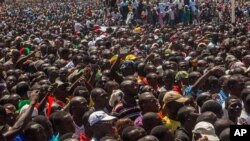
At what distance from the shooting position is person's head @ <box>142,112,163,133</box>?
206 inches

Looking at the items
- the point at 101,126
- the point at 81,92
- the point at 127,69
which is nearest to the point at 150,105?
the point at 101,126

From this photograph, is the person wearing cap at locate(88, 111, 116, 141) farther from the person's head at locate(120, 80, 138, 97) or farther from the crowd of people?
the person's head at locate(120, 80, 138, 97)

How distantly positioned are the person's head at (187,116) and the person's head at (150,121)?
1.00 ft

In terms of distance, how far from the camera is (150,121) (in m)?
5.25

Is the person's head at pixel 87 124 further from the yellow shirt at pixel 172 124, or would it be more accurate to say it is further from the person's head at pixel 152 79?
the person's head at pixel 152 79

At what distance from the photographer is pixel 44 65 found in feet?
31.2

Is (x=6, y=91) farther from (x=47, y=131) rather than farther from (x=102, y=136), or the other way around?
(x=102, y=136)

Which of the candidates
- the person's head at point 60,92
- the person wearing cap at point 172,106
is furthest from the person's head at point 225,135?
A: the person's head at point 60,92

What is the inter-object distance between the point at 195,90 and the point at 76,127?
7.07 ft

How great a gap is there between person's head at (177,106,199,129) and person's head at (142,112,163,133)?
1.00 ft

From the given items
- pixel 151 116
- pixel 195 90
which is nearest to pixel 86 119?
pixel 151 116

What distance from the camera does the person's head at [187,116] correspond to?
538 centimetres

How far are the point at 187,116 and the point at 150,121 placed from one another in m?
0.41

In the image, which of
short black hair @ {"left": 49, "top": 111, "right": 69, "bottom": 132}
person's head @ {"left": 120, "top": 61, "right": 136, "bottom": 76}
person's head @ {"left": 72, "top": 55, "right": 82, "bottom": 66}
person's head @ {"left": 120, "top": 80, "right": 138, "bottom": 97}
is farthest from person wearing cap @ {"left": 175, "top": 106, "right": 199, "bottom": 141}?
person's head @ {"left": 72, "top": 55, "right": 82, "bottom": 66}
